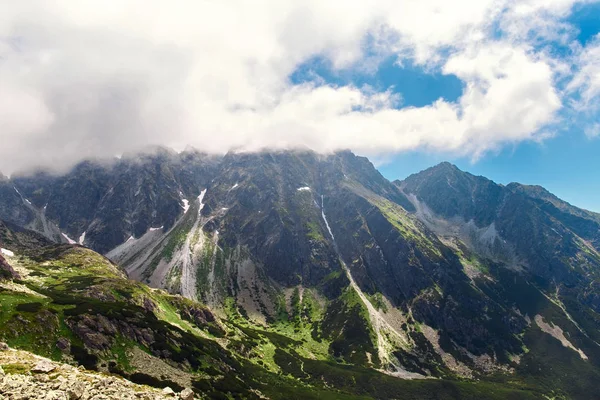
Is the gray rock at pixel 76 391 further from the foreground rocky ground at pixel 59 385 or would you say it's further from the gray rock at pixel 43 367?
the gray rock at pixel 43 367

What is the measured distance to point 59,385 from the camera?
36.0 m

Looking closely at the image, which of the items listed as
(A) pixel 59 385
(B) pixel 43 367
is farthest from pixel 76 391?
(B) pixel 43 367

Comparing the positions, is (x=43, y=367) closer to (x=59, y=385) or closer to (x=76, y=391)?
(x=59, y=385)

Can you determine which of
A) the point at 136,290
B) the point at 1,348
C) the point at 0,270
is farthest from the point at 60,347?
the point at 136,290

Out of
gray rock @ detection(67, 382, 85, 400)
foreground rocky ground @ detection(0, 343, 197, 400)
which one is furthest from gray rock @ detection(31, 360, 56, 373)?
gray rock @ detection(67, 382, 85, 400)

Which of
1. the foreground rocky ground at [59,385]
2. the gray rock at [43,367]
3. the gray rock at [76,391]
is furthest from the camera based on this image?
the gray rock at [43,367]

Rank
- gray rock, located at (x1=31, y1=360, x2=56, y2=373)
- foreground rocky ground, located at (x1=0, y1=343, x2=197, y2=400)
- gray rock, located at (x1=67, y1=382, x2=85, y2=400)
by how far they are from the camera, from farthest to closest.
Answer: gray rock, located at (x1=31, y1=360, x2=56, y2=373)
gray rock, located at (x1=67, y1=382, x2=85, y2=400)
foreground rocky ground, located at (x1=0, y1=343, x2=197, y2=400)

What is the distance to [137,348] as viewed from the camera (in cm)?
9650

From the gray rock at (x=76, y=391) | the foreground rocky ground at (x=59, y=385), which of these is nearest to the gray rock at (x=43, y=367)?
the foreground rocky ground at (x=59, y=385)

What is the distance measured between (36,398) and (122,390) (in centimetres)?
819

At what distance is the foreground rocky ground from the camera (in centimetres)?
3441

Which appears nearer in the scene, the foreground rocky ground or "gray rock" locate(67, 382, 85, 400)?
the foreground rocky ground

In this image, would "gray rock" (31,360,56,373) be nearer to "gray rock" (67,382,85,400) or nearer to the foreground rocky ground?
the foreground rocky ground

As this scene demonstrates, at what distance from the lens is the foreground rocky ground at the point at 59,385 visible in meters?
34.4
